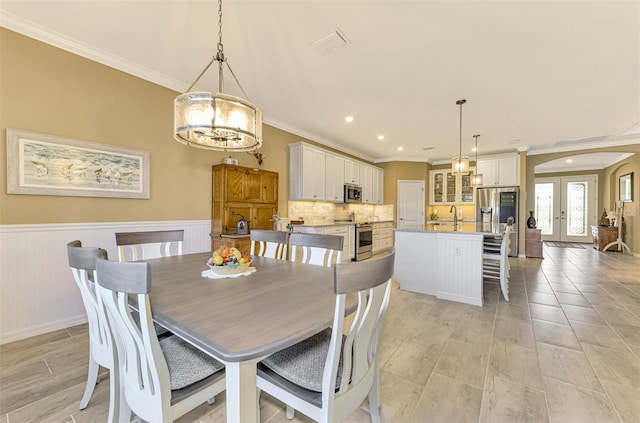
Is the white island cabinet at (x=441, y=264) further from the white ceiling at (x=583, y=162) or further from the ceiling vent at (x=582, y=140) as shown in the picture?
the white ceiling at (x=583, y=162)

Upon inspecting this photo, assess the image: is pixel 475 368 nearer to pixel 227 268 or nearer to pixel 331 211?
pixel 227 268

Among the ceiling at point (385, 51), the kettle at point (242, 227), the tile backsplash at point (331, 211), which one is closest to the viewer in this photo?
the ceiling at point (385, 51)

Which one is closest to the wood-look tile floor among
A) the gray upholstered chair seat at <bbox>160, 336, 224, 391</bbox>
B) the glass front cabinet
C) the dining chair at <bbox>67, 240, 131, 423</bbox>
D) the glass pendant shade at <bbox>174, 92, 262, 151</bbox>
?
the dining chair at <bbox>67, 240, 131, 423</bbox>

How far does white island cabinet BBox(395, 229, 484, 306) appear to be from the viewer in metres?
3.19

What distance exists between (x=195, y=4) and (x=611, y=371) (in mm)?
4102

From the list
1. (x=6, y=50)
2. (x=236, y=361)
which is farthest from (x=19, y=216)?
(x=236, y=361)

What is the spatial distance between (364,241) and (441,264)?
2.79 metres

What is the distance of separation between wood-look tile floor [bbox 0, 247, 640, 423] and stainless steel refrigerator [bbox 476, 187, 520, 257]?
327 cm

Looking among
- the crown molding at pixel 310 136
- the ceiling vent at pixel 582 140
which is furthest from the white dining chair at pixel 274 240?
the ceiling vent at pixel 582 140

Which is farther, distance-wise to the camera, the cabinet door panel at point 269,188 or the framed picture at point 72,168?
the cabinet door panel at point 269,188

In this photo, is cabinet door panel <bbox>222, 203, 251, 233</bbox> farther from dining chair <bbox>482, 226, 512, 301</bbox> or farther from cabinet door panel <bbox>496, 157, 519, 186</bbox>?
cabinet door panel <bbox>496, 157, 519, 186</bbox>

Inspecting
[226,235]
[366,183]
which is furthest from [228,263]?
[366,183]

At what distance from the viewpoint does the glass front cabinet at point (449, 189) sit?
730cm

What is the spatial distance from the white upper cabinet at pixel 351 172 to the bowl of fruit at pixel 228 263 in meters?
4.58
